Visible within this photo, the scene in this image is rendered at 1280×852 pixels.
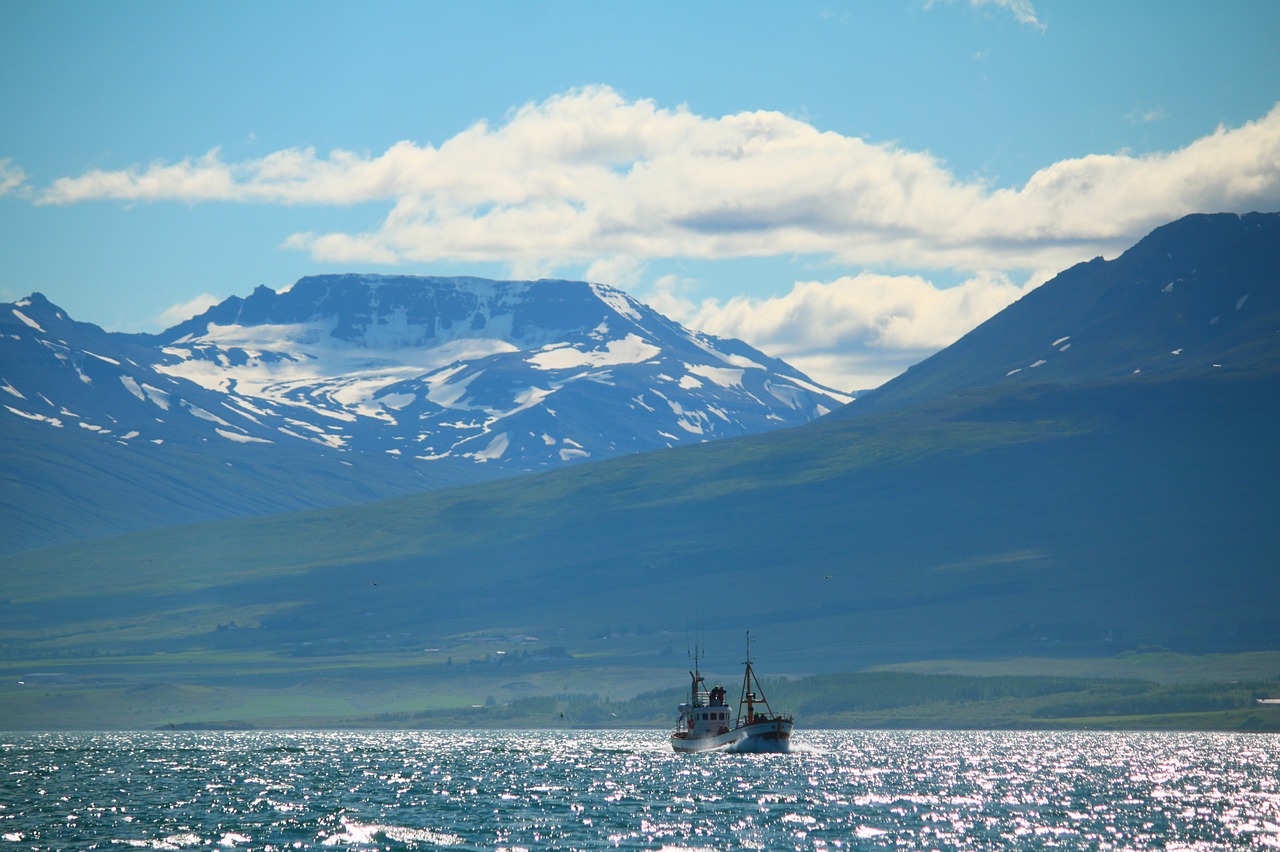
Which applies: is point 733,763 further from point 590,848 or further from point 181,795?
point 590,848

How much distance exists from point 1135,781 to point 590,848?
76.7 metres

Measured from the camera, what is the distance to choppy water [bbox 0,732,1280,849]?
106750 millimetres

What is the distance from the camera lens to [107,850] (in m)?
98.7

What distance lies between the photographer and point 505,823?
381 feet

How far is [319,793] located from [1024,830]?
60.2 meters

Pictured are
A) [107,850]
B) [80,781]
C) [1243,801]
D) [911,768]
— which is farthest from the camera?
[911,768]

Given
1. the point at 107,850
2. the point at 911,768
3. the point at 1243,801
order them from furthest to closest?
the point at 911,768
the point at 1243,801
the point at 107,850

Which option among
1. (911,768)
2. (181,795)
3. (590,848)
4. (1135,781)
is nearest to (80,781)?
(181,795)

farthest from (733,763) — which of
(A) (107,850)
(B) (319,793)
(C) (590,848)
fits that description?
(A) (107,850)

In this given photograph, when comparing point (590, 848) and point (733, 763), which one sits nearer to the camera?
point (590, 848)

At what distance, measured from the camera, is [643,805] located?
429ft

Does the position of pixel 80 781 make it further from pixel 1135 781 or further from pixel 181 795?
pixel 1135 781

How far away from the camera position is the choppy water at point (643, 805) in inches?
4203

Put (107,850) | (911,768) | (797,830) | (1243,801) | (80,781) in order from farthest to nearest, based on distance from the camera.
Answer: (911,768) → (80,781) → (1243,801) → (797,830) → (107,850)
